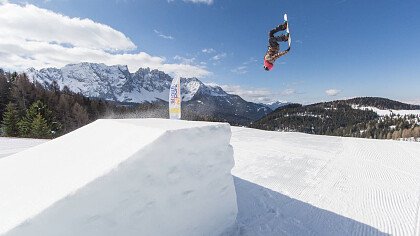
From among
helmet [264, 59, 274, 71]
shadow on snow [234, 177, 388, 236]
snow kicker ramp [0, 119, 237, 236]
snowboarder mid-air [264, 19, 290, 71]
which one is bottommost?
shadow on snow [234, 177, 388, 236]

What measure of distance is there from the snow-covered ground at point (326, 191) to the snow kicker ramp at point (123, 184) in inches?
47.4

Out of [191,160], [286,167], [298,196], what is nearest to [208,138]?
[191,160]

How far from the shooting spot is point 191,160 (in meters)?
3.75

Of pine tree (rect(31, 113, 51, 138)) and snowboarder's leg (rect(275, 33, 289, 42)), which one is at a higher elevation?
snowboarder's leg (rect(275, 33, 289, 42))

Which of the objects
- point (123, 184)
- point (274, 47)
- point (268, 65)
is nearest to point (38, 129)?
point (268, 65)

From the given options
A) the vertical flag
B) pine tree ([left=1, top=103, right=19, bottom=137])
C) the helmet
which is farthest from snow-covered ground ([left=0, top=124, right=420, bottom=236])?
pine tree ([left=1, top=103, right=19, bottom=137])

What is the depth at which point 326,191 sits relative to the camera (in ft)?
22.0

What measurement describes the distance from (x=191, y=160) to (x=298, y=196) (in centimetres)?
366

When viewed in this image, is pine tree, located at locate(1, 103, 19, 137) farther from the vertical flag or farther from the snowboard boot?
the snowboard boot

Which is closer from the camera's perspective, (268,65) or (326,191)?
(326,191)

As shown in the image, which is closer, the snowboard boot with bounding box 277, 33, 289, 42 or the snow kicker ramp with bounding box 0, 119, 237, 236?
the snow kicker ramp with bounding box 0, 119, 237, 236

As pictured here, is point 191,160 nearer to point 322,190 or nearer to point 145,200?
point 145,200

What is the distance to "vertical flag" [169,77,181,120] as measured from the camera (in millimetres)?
14016

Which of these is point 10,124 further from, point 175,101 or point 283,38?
point 283,38
